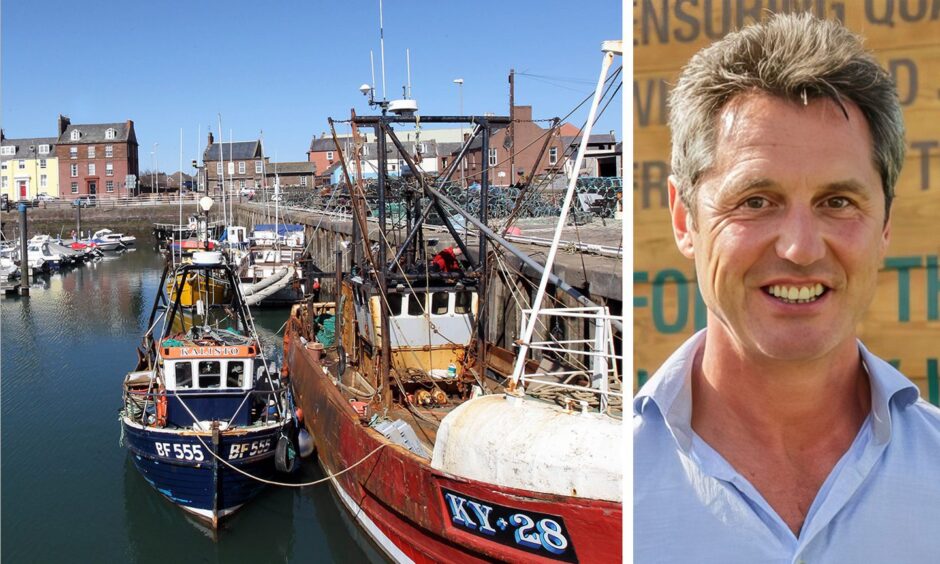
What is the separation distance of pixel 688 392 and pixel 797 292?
39 cm

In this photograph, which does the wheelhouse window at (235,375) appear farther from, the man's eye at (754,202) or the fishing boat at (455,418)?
the man's eye at (754,202)

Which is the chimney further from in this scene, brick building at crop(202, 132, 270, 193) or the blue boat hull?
the blue boat hull

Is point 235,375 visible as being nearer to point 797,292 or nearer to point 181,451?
point 181,451

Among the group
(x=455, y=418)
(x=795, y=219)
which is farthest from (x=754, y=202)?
(x=455, y=418)

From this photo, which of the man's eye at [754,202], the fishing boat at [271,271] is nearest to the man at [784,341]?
the man's eye at [754,202]

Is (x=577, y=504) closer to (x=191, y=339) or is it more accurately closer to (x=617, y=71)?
(x=617, y=71)

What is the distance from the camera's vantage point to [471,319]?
10500 mm

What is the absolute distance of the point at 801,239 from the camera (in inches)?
71.0

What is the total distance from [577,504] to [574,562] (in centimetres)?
63

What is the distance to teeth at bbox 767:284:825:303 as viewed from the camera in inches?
71.7

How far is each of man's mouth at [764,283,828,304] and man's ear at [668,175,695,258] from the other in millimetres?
240

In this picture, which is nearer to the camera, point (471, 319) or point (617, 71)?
point (617, 71)

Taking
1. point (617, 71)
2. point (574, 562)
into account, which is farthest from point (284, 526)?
point (617, 71)

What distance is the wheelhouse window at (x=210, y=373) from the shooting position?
11.0 metres
